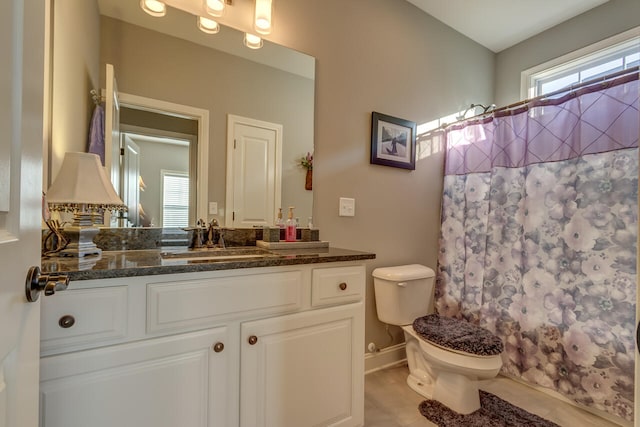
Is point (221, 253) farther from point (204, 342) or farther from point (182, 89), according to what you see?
point (182, 89)

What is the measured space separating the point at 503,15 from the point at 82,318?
3054mm

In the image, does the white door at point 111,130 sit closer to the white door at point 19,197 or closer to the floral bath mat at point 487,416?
the white door at point 19,197

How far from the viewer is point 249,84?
1617mm

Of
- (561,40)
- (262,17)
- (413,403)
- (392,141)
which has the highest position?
(561,40)

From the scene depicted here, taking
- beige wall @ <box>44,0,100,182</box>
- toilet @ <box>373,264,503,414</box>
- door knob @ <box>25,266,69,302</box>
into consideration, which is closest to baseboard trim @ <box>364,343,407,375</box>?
toilet @ <box>373,264,503,414</box>

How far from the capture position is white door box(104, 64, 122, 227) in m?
1.29

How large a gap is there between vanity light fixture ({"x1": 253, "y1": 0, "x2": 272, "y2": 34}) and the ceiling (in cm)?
116

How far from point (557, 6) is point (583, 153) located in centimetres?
126

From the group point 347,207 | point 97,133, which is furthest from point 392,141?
point 97,133

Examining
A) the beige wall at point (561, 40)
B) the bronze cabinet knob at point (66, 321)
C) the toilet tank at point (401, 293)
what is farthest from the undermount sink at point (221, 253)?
the beige wall at point (561, 40)

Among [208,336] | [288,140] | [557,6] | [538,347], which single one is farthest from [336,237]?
[557,6]

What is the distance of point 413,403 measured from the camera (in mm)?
1682

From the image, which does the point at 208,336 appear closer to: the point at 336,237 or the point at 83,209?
the point at 83,209

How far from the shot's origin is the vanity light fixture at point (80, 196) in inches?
39.3
